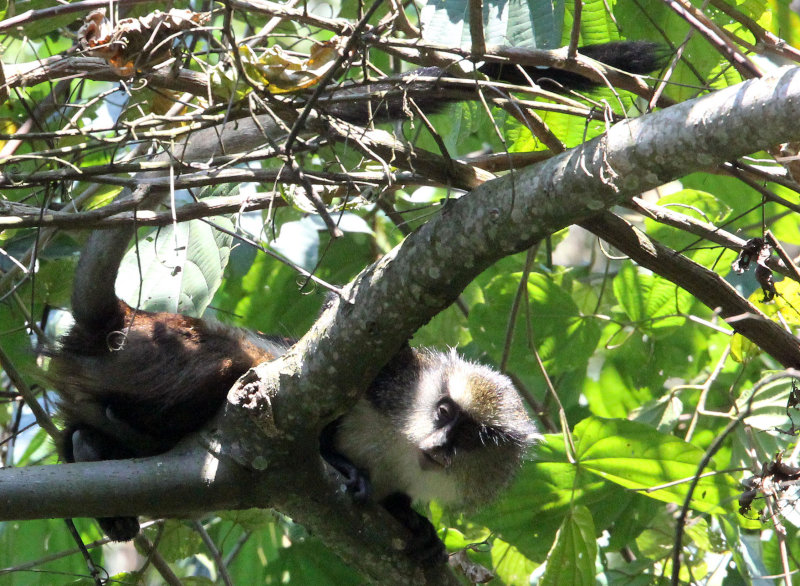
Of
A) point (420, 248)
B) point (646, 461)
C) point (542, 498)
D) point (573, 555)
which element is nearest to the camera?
point (420, 248)

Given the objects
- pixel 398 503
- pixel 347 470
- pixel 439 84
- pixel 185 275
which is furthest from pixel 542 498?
pixel 439 84

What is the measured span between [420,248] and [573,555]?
5.44 ft

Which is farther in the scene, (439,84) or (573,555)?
(573,555)

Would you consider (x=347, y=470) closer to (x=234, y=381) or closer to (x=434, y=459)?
(x=434, y=459)

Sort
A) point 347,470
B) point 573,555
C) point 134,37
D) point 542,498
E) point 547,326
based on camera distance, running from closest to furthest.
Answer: point 134,37 < point 347,470 < point 573,555 < point 542,498 < point 547,326

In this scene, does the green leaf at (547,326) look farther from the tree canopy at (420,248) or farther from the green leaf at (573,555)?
the green leaf at (573,555)

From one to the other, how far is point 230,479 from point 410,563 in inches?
29.1

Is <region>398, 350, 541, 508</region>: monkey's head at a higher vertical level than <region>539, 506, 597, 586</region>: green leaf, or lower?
higher

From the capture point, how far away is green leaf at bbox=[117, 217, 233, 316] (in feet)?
10.5

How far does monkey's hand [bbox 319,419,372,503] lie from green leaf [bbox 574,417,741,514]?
0.90 meters

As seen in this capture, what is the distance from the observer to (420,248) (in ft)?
6.63

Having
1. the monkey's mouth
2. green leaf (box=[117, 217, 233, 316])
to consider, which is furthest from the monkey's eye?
green leaf (box=[117, 217, 233, 316])

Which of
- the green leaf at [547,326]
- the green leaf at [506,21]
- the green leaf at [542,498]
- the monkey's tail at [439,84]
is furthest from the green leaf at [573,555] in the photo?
the green leaf at [506,21]

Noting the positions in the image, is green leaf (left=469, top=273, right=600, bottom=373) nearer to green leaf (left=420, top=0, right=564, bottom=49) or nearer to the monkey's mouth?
the monkey's mouth
